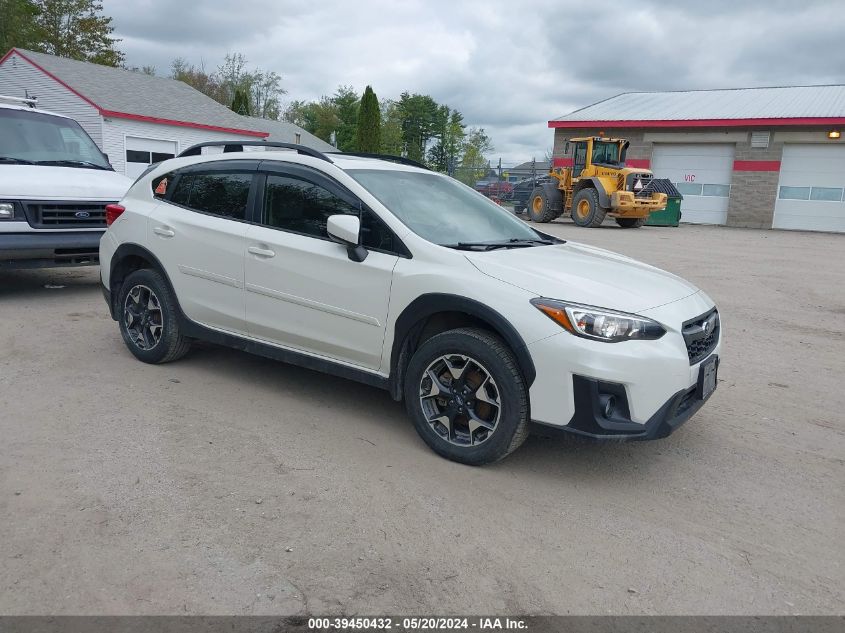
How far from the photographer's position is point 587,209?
2283cm

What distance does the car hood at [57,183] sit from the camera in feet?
24.2

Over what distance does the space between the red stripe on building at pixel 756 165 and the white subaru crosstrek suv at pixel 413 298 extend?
2633 cm

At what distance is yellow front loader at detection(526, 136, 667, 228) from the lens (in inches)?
869

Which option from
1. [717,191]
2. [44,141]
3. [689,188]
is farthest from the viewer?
[689,188]

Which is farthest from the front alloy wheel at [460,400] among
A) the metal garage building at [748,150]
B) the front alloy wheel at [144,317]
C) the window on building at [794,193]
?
the window on building at [794,193]

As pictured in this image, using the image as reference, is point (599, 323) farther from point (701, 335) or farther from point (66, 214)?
point (66, 214)

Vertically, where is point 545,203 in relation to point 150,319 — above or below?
above

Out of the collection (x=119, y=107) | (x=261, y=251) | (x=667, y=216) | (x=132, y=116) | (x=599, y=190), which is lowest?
(x=261, y=251)

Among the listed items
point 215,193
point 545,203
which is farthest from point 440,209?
point 545,203

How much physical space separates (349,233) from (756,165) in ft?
91.7

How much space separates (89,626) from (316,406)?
2379 millimetres

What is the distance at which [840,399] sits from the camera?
17.1 ft

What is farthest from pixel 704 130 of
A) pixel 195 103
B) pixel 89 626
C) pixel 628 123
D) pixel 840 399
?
pixel 89 626

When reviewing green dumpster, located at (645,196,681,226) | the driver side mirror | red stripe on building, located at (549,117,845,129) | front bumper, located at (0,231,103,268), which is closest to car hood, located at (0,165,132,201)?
front bumper, located at (0,231,103,268)
